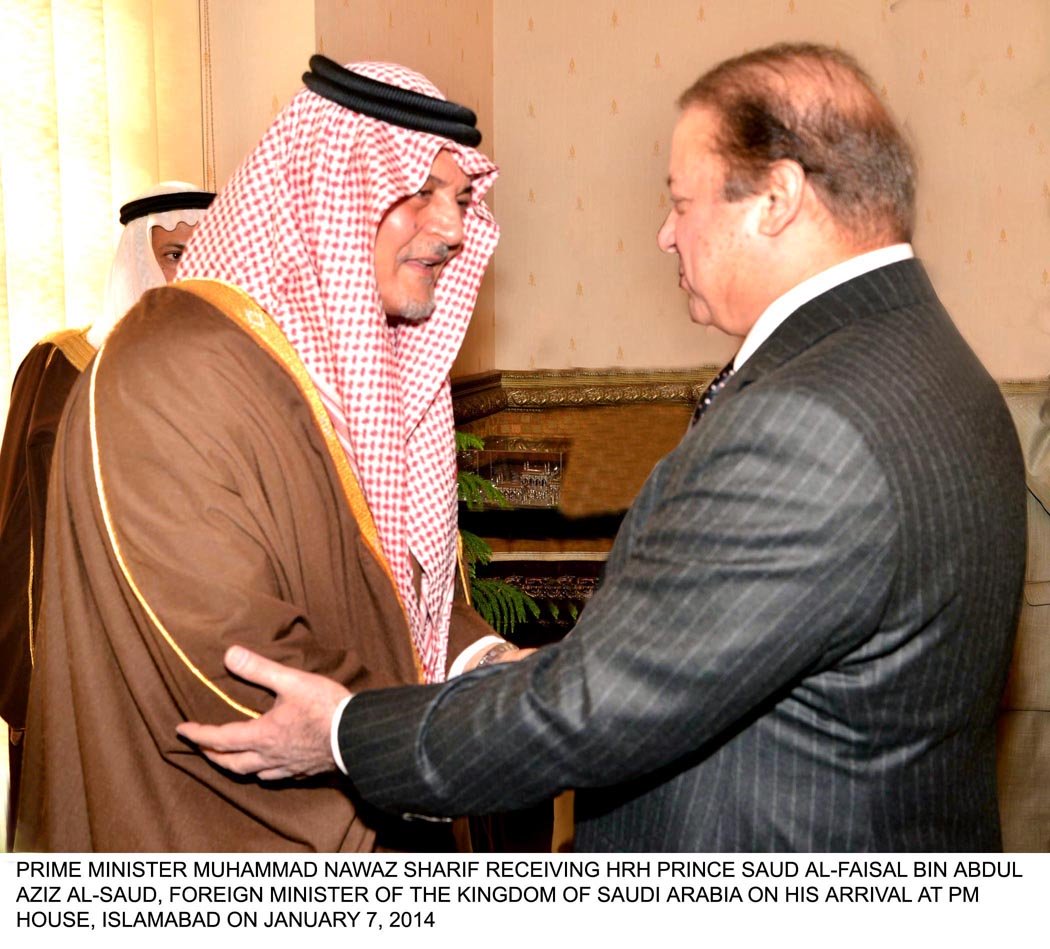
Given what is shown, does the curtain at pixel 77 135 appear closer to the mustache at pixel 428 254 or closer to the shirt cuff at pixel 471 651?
the mustache at pixel 428 254

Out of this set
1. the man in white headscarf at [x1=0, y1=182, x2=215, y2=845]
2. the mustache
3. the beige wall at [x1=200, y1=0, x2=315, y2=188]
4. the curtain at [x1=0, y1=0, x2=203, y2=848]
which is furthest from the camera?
the beige wall at [x1=200, y1=0, x2=315, y2=188]

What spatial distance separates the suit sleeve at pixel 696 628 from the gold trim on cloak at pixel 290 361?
1.56 ft

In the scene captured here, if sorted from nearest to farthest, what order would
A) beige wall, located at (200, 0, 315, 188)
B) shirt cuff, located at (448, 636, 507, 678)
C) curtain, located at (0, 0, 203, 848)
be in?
shirt cuff, located at (448, 636, 507, 678)
curtain, located at (0, 0, 203, 848)
beige wall, located at (200, 0, 315, 188)

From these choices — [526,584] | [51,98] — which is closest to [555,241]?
[526,584]

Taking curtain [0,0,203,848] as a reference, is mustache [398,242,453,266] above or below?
below

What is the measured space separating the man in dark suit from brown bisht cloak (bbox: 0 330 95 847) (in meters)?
1.46

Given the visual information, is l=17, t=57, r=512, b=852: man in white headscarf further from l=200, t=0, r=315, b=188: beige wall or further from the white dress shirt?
l=200, t=0, r=315, b=188: beige wall

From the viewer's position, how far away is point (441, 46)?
490cm

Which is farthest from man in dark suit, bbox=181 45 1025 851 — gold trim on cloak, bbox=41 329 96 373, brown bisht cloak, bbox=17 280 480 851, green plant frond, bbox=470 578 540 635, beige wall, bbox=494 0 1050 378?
beige wall, bbox=494 0 1050 378

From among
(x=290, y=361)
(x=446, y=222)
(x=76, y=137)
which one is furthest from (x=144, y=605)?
(x=76, y=137)

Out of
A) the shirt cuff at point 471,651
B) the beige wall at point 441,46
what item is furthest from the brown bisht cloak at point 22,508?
the beige wall at point 441,46

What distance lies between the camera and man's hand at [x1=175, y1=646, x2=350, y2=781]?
1.57 meters

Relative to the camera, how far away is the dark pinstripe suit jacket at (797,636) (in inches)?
50.3

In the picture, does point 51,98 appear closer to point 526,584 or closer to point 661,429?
point 526,584
